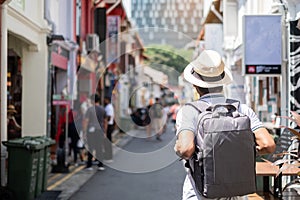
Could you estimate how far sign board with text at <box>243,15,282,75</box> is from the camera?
1068cm

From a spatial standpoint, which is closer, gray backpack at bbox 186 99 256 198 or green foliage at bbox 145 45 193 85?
gray backpack at bbox 186 99 256 198

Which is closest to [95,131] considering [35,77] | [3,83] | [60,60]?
[35,77]

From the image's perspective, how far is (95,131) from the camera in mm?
14523

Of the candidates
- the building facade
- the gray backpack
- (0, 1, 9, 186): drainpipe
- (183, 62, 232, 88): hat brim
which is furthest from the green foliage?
the gray backpack

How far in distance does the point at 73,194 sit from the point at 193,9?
24198 millimetres

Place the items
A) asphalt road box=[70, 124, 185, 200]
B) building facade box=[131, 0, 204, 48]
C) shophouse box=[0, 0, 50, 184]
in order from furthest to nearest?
1. building facade box=[131, 0, 204, 48]
2. shophouse box=[0, 0, 50, 184]
3. asphalt road box=[70, 124, 185, 200]

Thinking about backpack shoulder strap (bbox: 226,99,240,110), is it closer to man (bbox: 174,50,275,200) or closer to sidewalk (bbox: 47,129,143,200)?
man (bbox: 174,50,275,200)

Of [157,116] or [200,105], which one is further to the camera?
[157,116]

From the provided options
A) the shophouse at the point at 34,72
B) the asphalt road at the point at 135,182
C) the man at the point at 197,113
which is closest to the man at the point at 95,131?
the asphalt road at the point at 135,182

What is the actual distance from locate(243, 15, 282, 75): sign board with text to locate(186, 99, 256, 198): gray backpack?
23.5 feet

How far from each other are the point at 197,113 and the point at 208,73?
0.33m

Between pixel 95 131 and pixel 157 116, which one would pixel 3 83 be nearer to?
pixel 95 131

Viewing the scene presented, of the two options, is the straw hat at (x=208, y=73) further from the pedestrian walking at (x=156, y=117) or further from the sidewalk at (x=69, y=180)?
the pedestrian walking at (x=156, y=117)

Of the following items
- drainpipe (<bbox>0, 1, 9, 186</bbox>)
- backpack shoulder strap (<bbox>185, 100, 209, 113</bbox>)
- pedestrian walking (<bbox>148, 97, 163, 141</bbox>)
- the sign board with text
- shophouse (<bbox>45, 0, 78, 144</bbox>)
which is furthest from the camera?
pedestrian walking (<bbox>148, 97, 163, 141</bbox>)
